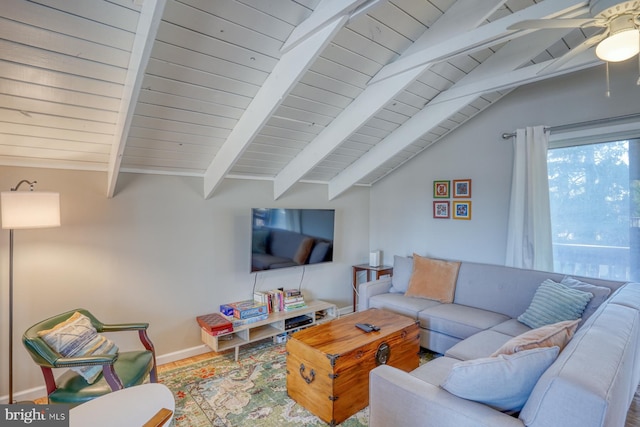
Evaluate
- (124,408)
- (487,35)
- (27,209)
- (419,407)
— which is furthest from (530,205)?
(27,209)

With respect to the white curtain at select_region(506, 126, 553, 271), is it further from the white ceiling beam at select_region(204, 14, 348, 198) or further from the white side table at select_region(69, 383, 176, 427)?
the white side table at select_region(69, 383, 176, 427)

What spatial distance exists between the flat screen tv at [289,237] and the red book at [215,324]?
547 millimetres

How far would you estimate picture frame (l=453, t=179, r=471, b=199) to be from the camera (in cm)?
374

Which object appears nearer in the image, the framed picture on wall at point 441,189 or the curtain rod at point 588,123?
the curtain rod at point 588,123

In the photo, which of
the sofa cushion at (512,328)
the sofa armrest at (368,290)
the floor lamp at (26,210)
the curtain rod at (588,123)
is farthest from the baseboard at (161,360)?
the curtain rod at (588,123)

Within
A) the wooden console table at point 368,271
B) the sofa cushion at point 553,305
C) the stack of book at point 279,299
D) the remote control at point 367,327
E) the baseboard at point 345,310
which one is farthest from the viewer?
the baseboard at point 345,310

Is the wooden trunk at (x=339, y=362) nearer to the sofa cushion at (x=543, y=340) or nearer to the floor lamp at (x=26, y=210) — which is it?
the sofa cushion at (x=543, y=340)

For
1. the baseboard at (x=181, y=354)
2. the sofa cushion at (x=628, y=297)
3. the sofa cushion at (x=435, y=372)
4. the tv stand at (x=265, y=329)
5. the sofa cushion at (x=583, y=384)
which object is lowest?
the baseboard at (x=181, y=354)

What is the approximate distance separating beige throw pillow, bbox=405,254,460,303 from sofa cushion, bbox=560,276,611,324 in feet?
3.24

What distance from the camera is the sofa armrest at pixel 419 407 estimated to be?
4.25 feet

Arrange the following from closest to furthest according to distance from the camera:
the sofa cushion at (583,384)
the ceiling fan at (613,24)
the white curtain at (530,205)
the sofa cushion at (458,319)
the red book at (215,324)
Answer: the sofa cushion at (583,384) → the ceiling fan at (613,24) → the sofa cushion at (458,319) → the red book at (215,324) → the white curtain at (530,205)

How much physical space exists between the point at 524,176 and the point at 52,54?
144 inches

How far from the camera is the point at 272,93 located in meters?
2.19

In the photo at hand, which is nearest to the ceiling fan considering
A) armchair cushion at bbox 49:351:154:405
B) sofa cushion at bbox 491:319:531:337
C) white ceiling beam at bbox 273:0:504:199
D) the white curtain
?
white ceiling beam at bbox 273:0:504:199
